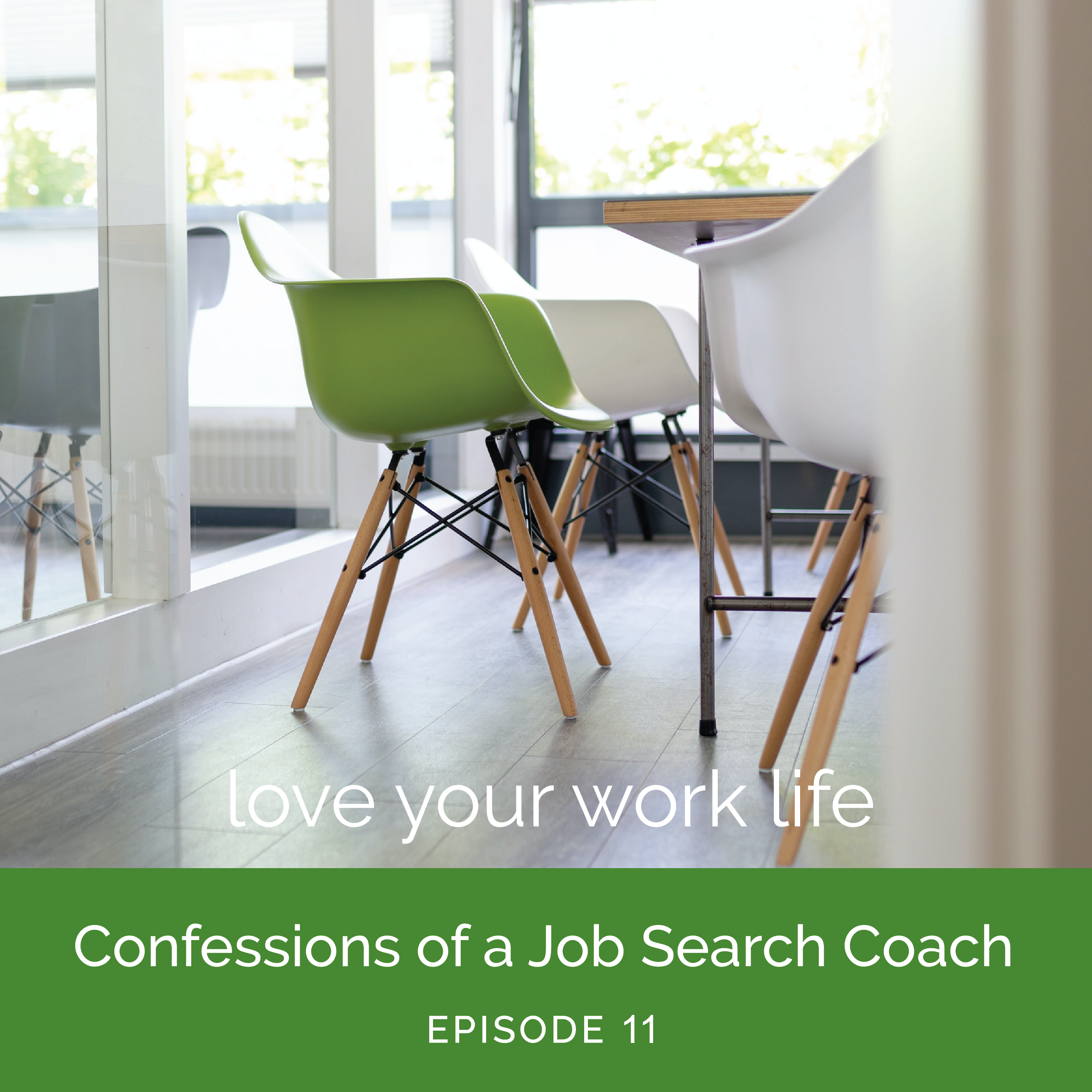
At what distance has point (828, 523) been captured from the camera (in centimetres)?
330

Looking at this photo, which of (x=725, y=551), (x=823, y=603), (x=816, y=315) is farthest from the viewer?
(x=725, y=551)

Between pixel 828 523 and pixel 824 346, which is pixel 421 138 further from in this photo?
pixel 824 346

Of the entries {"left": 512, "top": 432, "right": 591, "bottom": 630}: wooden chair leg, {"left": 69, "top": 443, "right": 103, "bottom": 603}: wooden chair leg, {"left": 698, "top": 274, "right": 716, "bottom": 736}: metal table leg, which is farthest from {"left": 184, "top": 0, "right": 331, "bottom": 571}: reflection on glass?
{"left": 698, "top": 274, "right": 716, "bottom": 736}: metal table leg

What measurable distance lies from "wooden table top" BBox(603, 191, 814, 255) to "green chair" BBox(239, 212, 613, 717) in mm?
288

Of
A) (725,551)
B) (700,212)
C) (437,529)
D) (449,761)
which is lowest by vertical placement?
(449,761)

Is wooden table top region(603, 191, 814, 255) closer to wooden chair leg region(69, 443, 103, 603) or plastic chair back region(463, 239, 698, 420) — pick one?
wooden chair leg region(69, 443, 103, 603)

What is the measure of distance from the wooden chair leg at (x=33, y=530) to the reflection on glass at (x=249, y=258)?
0.47 m

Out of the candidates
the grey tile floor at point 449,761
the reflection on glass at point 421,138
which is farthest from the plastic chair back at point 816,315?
the reflection on glass at point 421,138

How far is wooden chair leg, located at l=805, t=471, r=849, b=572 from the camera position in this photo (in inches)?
122

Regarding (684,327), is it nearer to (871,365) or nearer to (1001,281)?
(871,365)

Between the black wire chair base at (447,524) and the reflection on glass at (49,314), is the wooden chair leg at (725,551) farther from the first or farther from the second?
the reflection on glass at (49,314)

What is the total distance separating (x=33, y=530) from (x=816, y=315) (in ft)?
3.97

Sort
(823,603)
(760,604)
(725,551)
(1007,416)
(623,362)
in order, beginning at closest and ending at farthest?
(1007,416) < (823,603) < (760,604) < (725,551) < (623,362)

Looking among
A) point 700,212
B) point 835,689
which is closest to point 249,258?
point 700,212
